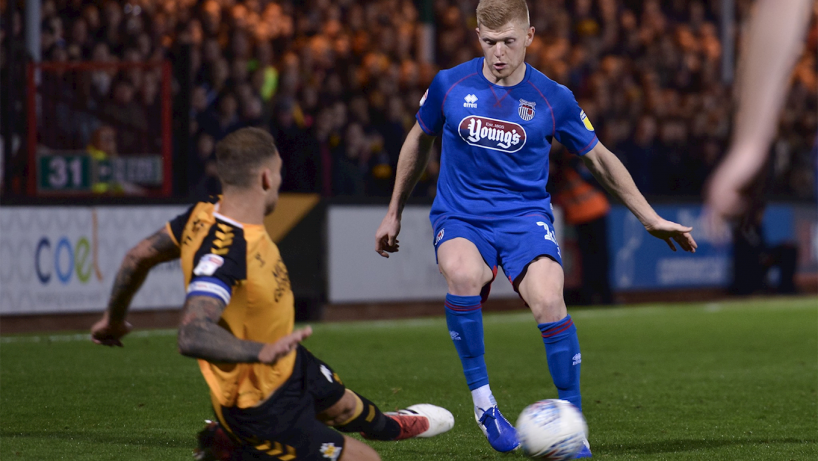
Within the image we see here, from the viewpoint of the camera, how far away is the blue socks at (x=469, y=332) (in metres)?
4.64

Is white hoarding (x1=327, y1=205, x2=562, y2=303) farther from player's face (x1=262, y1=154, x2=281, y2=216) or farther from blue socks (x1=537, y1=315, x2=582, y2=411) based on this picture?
player's face (x1=262, y1=154, x2=281, y2=216)

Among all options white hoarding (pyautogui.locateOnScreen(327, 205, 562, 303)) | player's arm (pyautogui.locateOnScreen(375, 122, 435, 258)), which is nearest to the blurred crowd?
white hoarding (pyautogui.locateOnScreen(327, 205, 562, 303))

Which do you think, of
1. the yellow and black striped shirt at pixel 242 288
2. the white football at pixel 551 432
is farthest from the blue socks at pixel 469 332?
the yellow and black striped shirt at pixel 242 288

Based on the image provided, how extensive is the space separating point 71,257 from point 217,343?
7.74m

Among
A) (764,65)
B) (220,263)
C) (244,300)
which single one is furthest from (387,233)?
(764,65)

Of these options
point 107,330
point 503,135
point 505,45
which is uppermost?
point 505,45

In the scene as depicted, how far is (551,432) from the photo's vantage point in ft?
12.8

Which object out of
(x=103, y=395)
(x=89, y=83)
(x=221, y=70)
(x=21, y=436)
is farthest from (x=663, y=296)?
(x=21, y=436)

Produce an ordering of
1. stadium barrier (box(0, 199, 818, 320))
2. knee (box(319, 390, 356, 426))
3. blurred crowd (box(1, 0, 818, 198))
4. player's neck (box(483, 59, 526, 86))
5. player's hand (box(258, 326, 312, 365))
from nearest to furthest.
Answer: player's hand (box(258, 326, 312, 365))
knee (box(319, 390, 356, 426))
player's neck (box(483, 59, 526, 86))
stadium barrier (box(0, 199, 818, 320))
blurred crowd (box(1, 0, 818, 198))

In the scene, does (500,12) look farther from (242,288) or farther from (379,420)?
(242,288)

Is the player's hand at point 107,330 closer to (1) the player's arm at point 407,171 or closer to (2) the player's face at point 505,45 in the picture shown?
Result: (1) the player's arm at point 407,171

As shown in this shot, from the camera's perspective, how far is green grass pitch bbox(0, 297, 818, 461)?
15.4 feet

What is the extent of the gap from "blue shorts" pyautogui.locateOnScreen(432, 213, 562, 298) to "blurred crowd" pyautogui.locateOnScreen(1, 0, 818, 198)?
664cm

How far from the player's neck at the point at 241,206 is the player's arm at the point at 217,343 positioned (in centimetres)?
35
